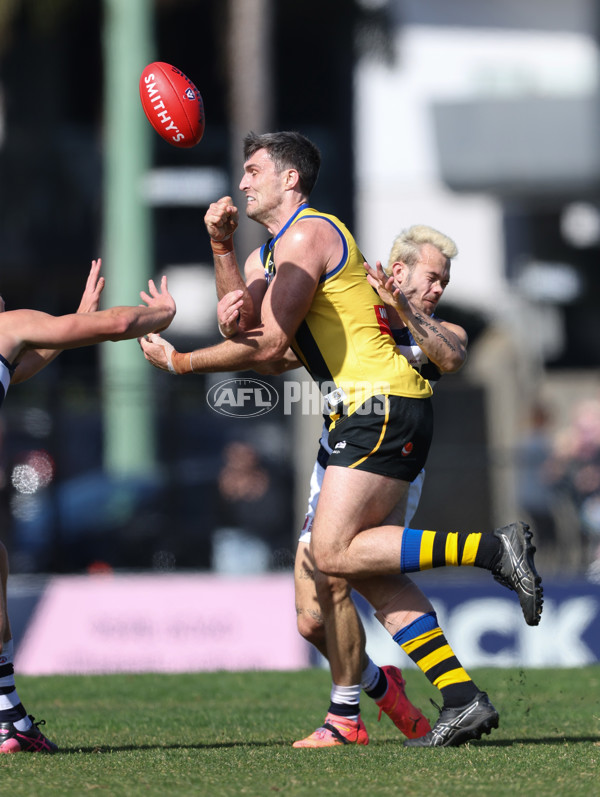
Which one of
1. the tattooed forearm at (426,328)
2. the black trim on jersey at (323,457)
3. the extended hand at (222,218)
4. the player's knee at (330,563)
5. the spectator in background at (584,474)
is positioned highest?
the extended hand at (222,218)

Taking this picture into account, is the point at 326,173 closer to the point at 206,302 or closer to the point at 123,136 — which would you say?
the point at 206,302

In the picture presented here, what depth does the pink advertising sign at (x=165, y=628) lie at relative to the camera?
10547mm

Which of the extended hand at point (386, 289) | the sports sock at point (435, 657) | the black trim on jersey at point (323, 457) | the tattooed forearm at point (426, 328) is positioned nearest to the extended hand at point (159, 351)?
the black trim on jersey at point (323, 457)

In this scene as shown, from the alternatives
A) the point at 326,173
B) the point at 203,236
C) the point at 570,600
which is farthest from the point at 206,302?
the point at 570,600

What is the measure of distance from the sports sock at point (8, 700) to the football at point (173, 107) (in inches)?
92.9

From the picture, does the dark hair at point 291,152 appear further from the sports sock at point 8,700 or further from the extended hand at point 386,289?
the sports sock at point 8,700

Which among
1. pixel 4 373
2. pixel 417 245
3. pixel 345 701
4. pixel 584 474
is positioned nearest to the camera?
pixel 4 373

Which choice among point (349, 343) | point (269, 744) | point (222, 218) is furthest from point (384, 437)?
point (269, 744)

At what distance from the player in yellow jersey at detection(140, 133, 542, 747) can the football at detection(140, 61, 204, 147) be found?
27.3 inches

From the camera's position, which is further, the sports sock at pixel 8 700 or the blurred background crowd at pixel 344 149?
the blurred background crowd at pixel 344 149

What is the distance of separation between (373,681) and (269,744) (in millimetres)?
528

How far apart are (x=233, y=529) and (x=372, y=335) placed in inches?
321

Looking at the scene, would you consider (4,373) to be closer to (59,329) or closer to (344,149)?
(59,329)

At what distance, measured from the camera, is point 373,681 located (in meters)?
6.02
